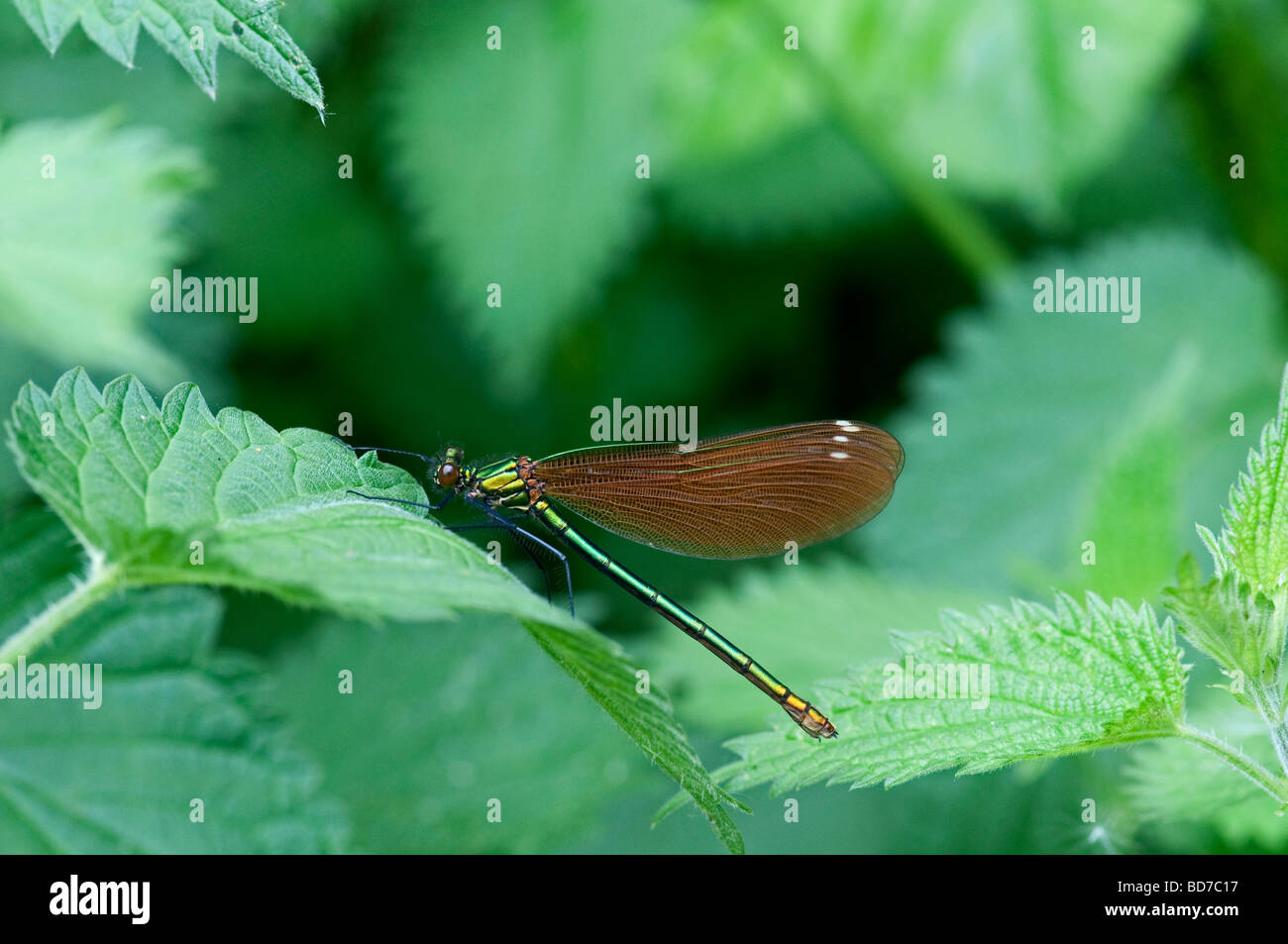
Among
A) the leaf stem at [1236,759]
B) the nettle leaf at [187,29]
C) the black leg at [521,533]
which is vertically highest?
the nettle leaf at [187,29]

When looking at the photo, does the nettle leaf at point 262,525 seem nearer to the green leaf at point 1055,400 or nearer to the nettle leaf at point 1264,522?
the nettle leaf at point 1264,522

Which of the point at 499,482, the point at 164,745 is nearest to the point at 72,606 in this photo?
the point at 164,745

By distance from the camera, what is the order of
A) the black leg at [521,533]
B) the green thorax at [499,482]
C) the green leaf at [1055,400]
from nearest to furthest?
the black leg at [521,533], the green thorax at [499,482], the green leaf at [1055,400]

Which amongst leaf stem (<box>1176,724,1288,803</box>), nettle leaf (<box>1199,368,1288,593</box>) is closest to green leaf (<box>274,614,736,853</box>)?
leaf stem (<box>1176,724,1288,803</box>)

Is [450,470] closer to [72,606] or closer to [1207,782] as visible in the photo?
[72,606]

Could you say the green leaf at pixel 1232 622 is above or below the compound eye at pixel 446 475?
below

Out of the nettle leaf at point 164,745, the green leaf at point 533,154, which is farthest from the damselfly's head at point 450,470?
the green leaf at point 533,154
